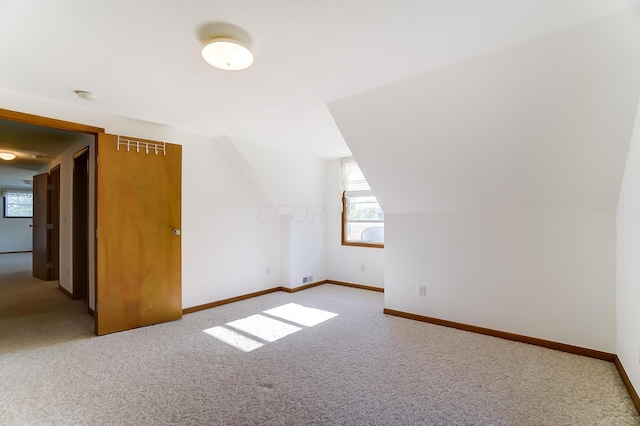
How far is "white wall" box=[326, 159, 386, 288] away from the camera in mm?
5090

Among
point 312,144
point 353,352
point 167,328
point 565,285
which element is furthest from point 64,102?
point 565,285

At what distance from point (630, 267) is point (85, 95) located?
4520 mm

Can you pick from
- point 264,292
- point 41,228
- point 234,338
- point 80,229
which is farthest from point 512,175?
point 41,228

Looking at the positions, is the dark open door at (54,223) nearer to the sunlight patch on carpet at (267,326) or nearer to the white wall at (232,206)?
the white wall at (232,206)

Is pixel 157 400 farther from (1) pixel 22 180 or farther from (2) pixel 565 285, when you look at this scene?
(1) pixel 22 180

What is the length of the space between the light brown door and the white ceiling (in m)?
0.70

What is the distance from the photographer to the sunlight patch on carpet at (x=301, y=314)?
3.55 m

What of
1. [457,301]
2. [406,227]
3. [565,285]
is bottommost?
[457,301]

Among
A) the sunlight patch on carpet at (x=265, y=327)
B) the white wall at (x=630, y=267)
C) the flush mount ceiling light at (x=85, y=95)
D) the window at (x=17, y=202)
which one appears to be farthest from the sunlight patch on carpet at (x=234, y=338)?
the window at (x=17, y=202)

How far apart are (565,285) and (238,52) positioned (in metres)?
3.28

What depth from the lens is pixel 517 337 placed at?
2.99 metres

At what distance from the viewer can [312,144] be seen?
4.46m

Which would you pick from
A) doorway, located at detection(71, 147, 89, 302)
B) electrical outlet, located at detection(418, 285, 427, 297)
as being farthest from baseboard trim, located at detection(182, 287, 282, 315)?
electrical outlet, located at detection(418, 285, 427, 297)

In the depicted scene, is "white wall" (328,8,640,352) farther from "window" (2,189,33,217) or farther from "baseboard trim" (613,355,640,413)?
"window" (2,189,33,217)
